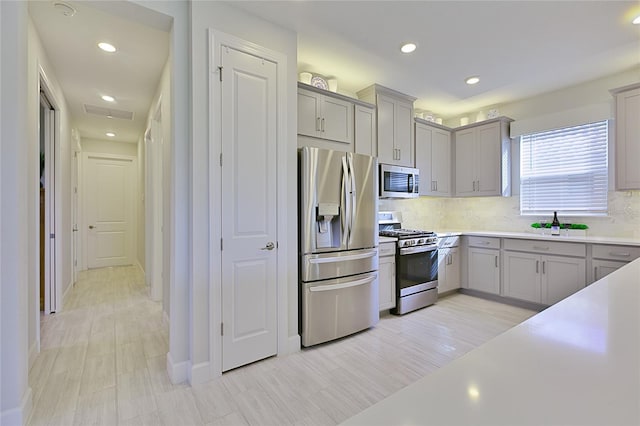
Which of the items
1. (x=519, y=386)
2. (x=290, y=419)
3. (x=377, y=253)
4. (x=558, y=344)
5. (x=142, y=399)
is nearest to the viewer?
(x=519, y=386)

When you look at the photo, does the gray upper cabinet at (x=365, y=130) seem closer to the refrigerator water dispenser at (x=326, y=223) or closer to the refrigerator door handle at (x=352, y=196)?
the refrigerator door handle at (x=352, y=196)

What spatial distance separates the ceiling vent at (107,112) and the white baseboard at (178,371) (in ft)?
12.7

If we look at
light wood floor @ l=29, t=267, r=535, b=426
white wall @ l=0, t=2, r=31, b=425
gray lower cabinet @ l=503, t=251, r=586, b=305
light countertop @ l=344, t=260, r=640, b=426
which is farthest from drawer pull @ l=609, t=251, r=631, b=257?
white wall @ l=0, t=2, r=31, b=425

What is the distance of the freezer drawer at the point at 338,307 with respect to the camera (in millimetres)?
2609

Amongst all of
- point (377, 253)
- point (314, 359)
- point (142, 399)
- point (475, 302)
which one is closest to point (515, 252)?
point (475, 302)

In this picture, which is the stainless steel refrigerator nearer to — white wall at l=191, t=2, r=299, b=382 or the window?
white wall at l=191, t=2, r=299, b=382

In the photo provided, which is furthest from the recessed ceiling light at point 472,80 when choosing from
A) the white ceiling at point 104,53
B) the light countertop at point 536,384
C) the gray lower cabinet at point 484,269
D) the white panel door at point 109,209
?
the white panel door at point 109,209

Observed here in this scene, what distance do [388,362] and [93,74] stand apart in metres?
4.17

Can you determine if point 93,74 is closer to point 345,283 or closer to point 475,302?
point 345,283

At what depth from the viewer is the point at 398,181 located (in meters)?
3.78

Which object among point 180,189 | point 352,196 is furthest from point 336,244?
point 180,189

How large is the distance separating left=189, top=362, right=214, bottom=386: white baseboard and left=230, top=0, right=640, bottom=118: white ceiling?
266 cm

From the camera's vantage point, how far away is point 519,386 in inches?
20.9

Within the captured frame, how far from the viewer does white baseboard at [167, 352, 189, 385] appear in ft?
6.91
